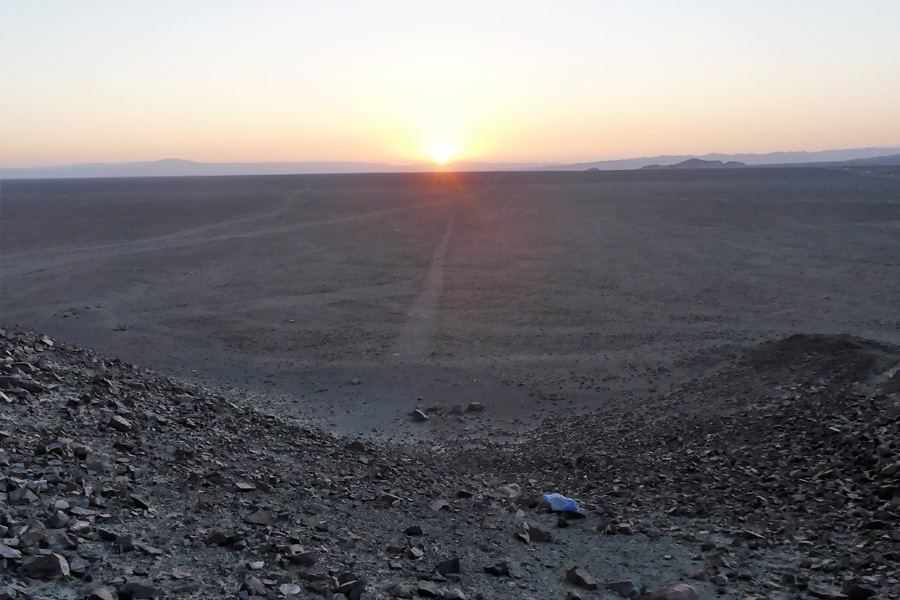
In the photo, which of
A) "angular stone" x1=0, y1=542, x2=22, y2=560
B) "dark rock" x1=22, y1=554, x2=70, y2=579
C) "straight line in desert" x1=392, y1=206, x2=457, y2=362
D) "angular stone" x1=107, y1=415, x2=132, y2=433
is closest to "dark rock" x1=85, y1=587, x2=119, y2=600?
"dark rock" x1=22, y1=554, x2=70, y2=579

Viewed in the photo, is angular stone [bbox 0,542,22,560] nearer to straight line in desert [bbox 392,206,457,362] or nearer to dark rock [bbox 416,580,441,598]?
dark rock [bbox 416,580,441,598]

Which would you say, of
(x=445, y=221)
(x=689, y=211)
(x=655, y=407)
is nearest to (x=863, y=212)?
(x=689, y=211)

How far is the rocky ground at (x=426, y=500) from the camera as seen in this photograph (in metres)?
4.36

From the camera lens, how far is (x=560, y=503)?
20.5ft

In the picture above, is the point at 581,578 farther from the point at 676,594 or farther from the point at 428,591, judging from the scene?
the point at 428,591

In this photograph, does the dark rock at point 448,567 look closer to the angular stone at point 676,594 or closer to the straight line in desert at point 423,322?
the angular stone at point 676,594

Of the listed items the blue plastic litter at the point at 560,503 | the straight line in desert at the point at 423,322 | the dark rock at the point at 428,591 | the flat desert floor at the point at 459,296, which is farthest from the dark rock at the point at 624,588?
the straight line in desert at the point at 423,322

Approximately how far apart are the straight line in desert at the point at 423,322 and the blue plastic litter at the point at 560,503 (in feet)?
23.6

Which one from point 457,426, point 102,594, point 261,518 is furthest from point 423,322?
point 102,594

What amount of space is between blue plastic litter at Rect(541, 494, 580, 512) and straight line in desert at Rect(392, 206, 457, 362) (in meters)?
7.21

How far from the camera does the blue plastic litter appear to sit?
6195mm

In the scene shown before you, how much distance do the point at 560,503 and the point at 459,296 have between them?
1282cm

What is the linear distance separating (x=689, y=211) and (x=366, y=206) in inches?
754

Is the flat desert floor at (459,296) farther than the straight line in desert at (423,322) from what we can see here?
No
